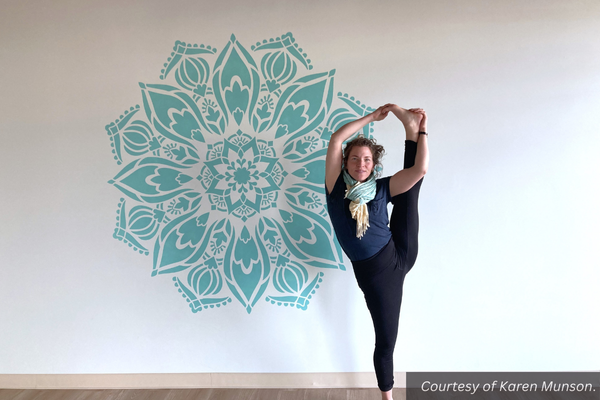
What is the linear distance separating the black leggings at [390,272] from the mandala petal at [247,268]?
2.20 feet

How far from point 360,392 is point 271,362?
1.99ft

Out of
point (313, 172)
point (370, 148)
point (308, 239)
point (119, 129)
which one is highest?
point (119, 129)

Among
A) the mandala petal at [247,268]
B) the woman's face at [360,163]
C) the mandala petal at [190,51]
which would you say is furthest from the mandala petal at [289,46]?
the mandala petal at [247,268]

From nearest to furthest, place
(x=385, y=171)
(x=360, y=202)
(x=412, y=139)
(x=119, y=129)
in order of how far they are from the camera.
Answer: (x=360, y=202) → (x=412, y=139) → (x=385, y=171) → (x=119, y=129)

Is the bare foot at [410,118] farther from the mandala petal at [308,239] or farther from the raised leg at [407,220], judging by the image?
the mandala petal at [308,239]

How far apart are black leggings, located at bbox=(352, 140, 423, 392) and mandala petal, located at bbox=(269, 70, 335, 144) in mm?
616

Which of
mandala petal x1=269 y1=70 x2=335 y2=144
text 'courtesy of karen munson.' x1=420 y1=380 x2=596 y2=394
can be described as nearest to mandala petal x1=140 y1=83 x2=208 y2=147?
mandala petal x1=269 y1=70 x2=335 y2=144

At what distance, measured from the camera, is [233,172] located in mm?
2246

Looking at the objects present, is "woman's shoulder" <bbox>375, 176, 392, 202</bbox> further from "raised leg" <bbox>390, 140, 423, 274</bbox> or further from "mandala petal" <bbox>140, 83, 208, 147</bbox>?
"mandala petal" <bbox>140, 83, 208, 147</bbox>

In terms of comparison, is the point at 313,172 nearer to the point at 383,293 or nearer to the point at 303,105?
the point at 303,105

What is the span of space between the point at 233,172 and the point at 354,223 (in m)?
0.89

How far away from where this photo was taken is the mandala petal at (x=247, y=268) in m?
2.26

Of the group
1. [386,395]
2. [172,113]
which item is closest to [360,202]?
[386,395]

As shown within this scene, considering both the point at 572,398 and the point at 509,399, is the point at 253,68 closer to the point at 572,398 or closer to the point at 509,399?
the point at 509,399
